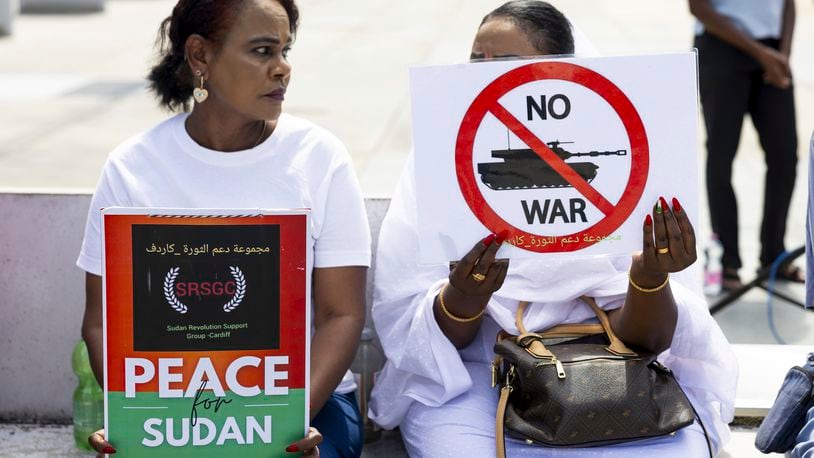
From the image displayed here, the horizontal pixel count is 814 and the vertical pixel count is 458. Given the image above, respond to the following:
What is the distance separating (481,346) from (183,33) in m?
1.11

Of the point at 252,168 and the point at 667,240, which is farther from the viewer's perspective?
the point at 252,168

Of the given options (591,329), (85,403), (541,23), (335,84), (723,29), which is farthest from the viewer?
(335,84)

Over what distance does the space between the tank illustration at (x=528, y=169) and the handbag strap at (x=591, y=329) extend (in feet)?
1.38

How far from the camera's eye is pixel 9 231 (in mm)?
3715

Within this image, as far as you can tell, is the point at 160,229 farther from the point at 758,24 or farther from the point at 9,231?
the point at 758,24

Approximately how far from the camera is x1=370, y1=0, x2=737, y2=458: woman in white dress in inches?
113

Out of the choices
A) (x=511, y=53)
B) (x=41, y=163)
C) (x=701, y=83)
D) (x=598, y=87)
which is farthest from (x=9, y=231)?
(x=41, y=163)

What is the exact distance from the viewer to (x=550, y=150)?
8.77 ft

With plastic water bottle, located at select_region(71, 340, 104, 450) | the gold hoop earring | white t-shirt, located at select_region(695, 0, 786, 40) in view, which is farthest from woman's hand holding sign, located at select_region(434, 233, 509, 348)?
white t-shirt, located at select_region(695, 0, 786, 40)

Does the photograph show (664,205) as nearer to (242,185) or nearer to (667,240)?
(667,240)

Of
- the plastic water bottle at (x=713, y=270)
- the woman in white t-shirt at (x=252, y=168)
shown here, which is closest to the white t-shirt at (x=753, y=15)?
the plastic water bottle at (x=713, y=270)

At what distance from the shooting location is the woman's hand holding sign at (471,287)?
2.67 meters

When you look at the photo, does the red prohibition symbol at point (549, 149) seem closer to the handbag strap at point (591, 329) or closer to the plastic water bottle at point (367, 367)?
the handbag strap at point (591, 329)

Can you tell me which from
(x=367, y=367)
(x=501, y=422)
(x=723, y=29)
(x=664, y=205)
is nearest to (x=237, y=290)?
(x=501, y=422)
